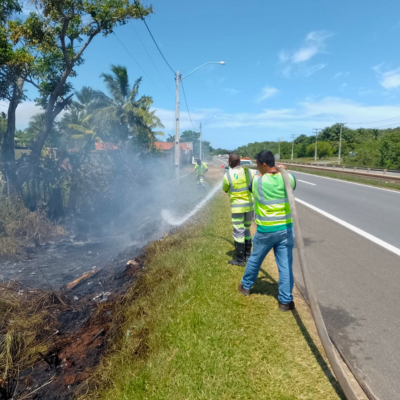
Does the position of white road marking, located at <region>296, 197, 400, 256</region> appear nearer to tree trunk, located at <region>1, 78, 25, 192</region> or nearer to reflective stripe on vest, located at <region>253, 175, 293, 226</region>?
reflective stripe on vest, located at <region>253, 175, 293, 226</region>

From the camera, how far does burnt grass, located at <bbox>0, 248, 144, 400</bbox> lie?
3898 millimetres

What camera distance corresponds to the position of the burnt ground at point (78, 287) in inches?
159

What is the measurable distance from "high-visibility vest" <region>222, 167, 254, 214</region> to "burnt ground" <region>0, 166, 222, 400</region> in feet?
8.14

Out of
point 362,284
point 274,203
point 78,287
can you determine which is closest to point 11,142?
point 78,287

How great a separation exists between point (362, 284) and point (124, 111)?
76.9 ft

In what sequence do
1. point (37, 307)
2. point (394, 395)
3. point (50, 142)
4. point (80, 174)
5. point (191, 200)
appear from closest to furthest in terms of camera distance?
point (394, 395), point (37, 307), point (80, 174), point (191, 200), point (50, 142)

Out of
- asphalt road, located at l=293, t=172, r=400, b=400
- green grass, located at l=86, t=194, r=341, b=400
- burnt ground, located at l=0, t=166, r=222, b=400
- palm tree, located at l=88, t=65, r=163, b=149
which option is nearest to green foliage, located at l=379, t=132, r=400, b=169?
palm tree, located at l=88, t=65, r=163, b=149

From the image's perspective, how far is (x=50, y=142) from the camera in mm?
16156

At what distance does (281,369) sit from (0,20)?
1194 centimetres

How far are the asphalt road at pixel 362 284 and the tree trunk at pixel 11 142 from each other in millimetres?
8915

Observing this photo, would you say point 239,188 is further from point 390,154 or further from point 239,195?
point 390,154

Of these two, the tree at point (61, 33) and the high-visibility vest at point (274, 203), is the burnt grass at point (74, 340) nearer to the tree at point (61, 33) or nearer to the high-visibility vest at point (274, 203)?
the high-visibility vest at point (274, 203)

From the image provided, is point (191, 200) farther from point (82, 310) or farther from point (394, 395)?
point (394, 395)

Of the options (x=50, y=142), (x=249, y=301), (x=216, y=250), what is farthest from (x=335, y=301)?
(x=50, y=142)
